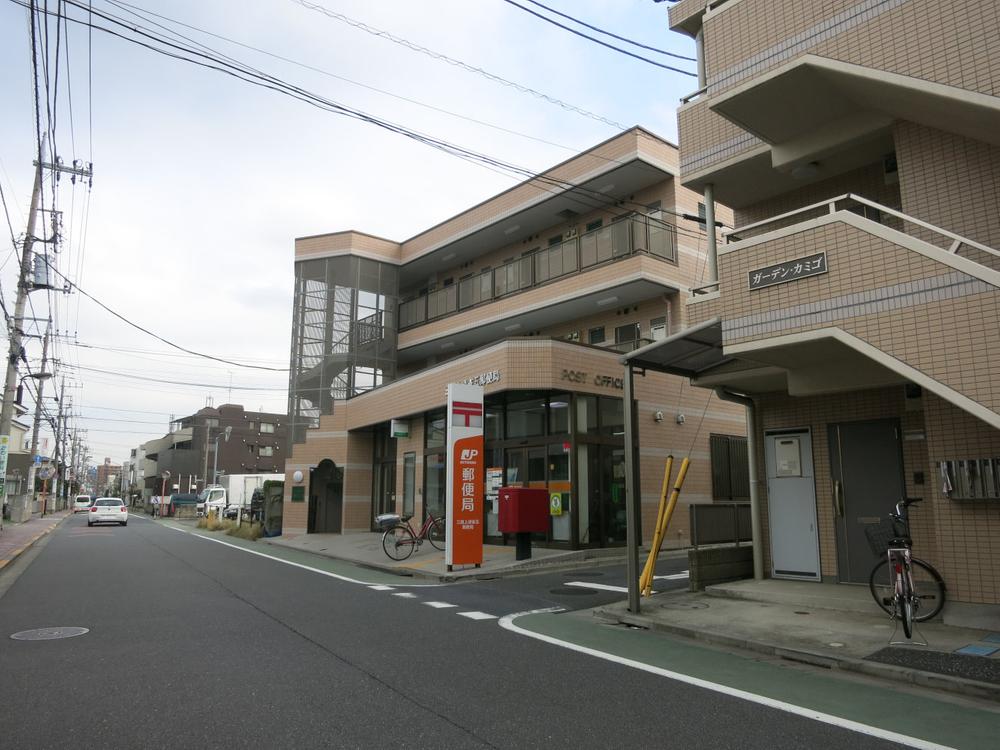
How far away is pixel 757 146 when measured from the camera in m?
10.2

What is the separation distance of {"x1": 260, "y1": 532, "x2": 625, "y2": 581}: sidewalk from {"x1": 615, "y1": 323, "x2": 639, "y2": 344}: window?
266 inches

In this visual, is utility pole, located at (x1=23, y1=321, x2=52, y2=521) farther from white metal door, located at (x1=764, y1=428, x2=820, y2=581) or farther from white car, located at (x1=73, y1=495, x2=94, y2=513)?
white metal door, located at (x1=764, y1=428, x2=820, y2=581)

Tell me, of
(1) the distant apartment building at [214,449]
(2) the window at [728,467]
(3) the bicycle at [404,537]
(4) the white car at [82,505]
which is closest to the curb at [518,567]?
(3) the bicycle at [404,537]

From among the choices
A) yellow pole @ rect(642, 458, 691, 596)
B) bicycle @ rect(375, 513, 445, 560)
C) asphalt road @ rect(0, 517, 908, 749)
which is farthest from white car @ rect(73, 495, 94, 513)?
yellow pole @ rect(642, 458, 691, 596)

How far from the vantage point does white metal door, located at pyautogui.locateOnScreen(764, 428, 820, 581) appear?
10.1 metres

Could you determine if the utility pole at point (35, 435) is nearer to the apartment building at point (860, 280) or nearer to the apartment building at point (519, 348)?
the apartment building at point (519, 348)

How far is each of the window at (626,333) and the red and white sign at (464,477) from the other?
306 inches

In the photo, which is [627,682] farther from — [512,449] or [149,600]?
[512,449]

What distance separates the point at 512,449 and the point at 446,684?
12.1 metres

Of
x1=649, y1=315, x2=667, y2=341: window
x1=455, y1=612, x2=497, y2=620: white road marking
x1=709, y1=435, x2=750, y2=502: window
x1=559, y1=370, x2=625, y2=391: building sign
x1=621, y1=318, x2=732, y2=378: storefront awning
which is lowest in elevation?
x1=455, y1=612, x2=497, y2=620: white road marking

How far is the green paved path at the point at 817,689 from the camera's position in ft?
14.6

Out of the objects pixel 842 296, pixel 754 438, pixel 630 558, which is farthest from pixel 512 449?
pixel 842 296

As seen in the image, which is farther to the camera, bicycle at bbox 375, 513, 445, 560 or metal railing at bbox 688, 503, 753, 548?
bicycle at bbox 375, 513, 445, 560

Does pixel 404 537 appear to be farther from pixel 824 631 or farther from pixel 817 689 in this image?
pixel 817 689
